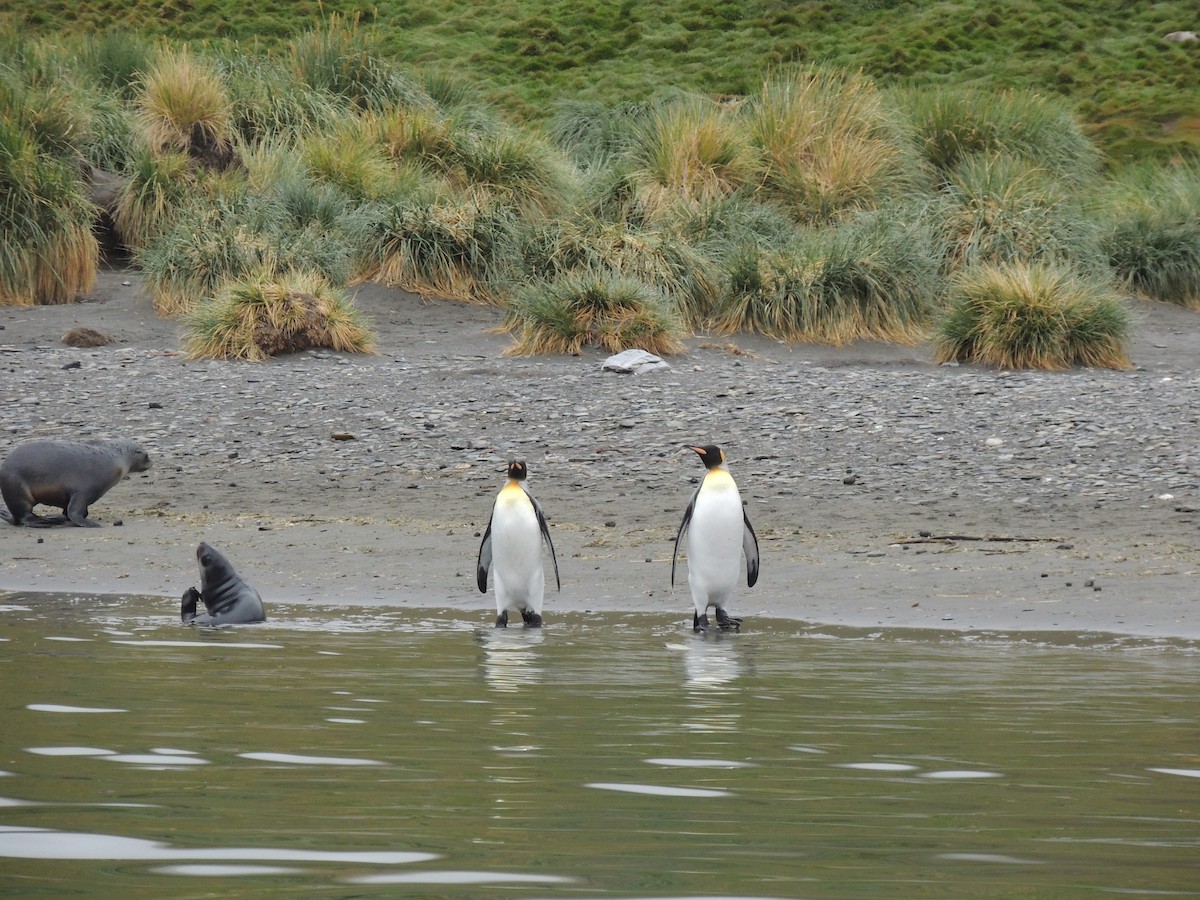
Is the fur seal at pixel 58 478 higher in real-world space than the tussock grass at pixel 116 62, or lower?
lower

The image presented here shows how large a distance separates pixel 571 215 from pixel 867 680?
34.8 feet

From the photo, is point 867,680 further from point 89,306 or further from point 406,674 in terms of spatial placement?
point 89,306

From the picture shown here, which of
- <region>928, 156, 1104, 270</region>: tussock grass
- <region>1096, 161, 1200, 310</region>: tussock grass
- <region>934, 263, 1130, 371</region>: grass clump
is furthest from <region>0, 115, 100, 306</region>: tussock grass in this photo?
<region>1096, 161, 1200, 310</region>: tussock grass

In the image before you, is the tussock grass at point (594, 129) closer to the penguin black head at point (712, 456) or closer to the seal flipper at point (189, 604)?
the penguin black head at point (712, 456)

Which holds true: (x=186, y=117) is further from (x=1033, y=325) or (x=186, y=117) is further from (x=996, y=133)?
(x=1033, y=325)

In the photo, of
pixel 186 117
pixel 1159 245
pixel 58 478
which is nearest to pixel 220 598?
pixel 58 478

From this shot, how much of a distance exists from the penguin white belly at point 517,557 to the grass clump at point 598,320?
5245mm

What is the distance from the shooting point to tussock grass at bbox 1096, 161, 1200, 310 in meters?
14.7

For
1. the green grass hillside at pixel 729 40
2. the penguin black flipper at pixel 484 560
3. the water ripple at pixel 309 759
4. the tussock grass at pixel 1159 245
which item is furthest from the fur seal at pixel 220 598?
the green grass hillside at pixel 729 40

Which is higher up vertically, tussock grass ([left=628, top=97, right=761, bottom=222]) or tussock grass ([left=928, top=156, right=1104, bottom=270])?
tussock grass ([left=628, top=97, right=761, bottom=222])

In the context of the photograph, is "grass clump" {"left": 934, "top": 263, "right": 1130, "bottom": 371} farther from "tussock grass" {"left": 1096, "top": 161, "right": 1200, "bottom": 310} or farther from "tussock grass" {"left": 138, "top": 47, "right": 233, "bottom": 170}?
"tussock grass" {"left": 138, "top": 47, "right": 233, "bottom": 170}

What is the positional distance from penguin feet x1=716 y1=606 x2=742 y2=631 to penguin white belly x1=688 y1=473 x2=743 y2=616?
0.08 meters

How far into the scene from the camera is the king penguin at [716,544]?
242 inches

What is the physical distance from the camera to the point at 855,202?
15320 millimetres
